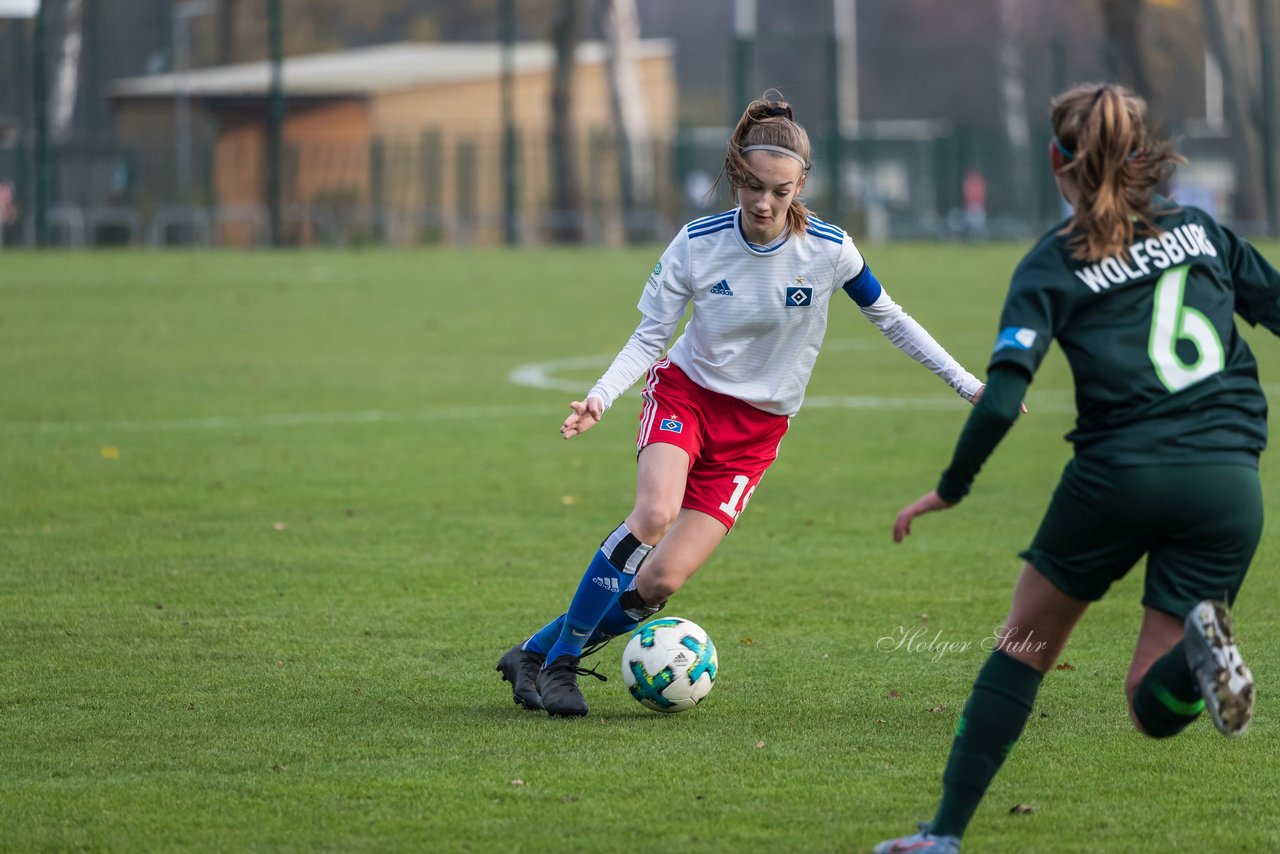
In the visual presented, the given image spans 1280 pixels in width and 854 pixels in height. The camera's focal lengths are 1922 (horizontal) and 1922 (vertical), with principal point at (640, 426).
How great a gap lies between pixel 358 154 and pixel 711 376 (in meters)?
32.5

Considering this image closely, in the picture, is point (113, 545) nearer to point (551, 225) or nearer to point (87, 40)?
point (551, 225)

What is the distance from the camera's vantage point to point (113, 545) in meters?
8.75

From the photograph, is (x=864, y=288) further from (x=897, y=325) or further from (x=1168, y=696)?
(x=1168, y=696)

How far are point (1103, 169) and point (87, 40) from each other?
1473 inches

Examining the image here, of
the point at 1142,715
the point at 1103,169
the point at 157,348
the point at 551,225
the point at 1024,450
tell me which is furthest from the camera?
the point at 551,225

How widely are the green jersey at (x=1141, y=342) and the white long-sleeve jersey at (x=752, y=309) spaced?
4.92 ft

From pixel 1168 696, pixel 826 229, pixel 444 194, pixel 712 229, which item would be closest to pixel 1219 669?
pixel 1168 696

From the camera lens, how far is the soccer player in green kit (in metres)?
4.15

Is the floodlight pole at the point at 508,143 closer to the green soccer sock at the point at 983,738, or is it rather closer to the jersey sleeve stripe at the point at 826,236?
the jersey sleeve stripe at the point at 826,236

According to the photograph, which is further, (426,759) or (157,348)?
(157,348)

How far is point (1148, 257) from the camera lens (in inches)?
166

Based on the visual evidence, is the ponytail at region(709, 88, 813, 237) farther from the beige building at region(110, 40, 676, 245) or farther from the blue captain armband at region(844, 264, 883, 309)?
the beige building at region(110, 40, 676, 245)

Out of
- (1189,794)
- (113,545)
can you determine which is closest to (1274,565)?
(1189,794)

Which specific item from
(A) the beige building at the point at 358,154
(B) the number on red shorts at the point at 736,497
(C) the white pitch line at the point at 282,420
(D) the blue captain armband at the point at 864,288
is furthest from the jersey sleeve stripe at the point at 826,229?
(A) the beige building at the point at 358,154
